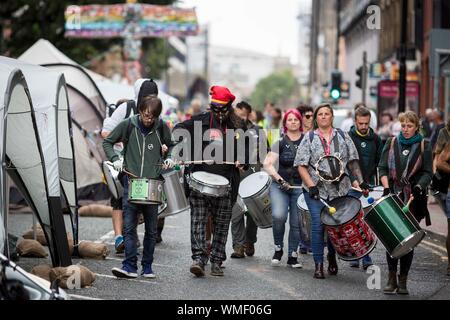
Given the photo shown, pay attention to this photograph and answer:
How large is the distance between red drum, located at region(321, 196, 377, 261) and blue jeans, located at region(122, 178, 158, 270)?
1.65 metres

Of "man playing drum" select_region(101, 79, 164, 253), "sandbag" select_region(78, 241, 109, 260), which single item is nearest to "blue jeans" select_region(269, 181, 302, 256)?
"man playing drum" select_region(101, 79, 164, 253)

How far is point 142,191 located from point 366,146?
2.92 meters

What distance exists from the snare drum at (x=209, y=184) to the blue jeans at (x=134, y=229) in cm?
46

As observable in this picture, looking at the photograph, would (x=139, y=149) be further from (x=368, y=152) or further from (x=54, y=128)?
(x=368, y=152)

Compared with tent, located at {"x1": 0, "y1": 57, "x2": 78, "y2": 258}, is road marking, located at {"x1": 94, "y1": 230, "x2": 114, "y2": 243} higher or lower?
lower

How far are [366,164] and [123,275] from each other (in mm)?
3111

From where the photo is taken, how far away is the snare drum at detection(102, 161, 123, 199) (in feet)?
46.7

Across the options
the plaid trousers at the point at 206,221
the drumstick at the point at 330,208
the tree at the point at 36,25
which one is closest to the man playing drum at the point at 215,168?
the plaid trousers at the point at 206,221

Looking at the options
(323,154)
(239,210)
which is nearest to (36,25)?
(239,210)

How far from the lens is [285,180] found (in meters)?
13.7

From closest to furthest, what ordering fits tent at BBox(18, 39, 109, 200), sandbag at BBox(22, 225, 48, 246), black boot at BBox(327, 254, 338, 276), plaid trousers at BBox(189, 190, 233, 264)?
plaid trousers at BBox(189, 190, 233, 264) → black boot at BBox(327, 254, 338, 276) → sandbag at BBox(22, 225, 48, 246) → tent at BBox(18, 39, 109, 200)

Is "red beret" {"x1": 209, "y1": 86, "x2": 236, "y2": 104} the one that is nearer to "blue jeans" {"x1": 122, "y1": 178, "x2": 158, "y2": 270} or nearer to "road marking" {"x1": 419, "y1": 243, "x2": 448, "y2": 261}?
"blue jeans" {"x1": 122, "y1": 178, "x2": 158, "y2": 270}

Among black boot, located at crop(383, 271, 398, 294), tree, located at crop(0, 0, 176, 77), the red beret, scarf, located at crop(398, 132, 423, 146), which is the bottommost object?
black boot, located at crop(383, 271, 398, 294)

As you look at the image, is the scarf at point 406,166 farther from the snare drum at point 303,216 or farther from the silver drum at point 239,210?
the silver drum at point 239,210
